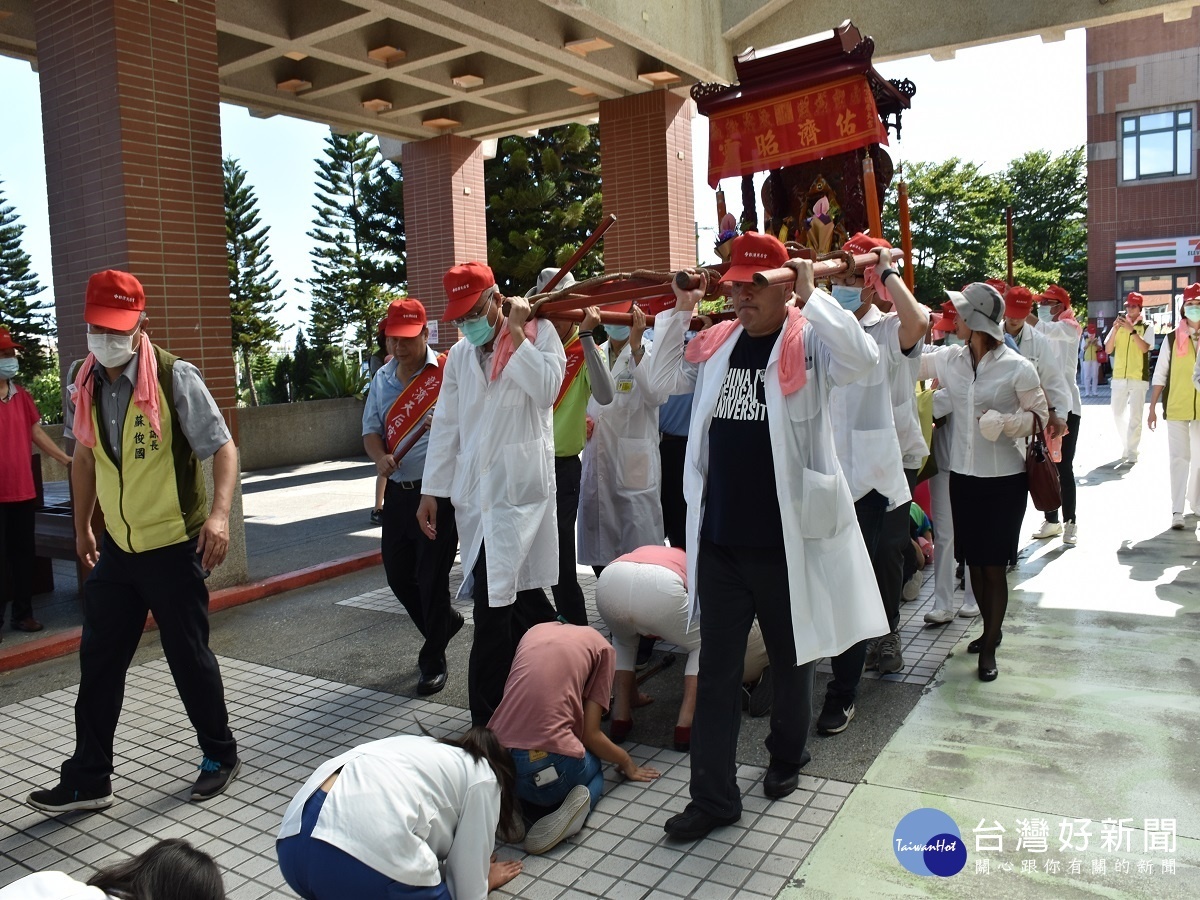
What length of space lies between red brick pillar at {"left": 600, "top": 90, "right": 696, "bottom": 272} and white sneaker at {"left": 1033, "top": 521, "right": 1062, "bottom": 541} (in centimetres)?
467

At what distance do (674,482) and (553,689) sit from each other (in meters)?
2.44

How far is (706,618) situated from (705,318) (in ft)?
4.65

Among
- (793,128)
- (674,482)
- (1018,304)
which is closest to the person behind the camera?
(674,482)

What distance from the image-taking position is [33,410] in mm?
6434

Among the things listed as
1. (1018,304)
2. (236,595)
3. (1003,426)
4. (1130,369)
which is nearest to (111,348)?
(236,595)

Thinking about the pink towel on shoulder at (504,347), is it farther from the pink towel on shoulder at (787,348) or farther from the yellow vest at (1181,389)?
the yellow vest at (1181,389)

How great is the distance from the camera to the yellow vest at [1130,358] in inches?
436

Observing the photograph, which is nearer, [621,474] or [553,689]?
[553,689]

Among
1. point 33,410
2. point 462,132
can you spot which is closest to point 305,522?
point 33,410

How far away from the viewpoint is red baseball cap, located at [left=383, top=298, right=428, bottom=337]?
4961 mm

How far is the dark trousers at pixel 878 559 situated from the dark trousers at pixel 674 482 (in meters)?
1.23

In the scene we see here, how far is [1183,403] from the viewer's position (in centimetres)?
782

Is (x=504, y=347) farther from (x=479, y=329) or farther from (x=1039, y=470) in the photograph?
(x=1039, y=470)

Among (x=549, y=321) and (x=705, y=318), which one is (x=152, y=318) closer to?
(x=549, y=321)
